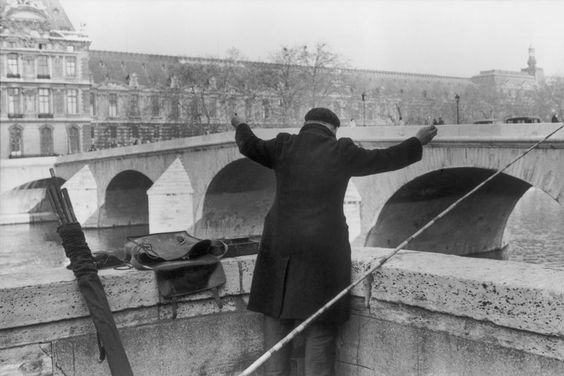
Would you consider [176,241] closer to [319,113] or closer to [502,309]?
[319,113]

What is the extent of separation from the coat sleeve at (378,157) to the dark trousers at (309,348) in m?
0.67

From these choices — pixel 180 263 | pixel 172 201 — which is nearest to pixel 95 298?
pixel 180 263

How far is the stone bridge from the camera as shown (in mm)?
12703

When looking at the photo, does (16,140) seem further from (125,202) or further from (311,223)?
(311,223)

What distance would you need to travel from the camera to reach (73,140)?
50.6 m

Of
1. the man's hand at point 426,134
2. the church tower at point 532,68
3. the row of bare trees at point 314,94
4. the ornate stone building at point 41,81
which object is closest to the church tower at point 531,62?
the church tower at point 532,68

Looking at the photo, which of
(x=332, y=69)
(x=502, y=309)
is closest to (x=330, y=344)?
(x=502, y=309)

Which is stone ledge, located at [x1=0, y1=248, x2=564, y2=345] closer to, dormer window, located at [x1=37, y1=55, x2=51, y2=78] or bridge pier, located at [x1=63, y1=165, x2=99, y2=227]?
bridge pier, located at [x1=63, y1=165, x2=99, y2=227]

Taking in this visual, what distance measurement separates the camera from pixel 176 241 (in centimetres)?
331

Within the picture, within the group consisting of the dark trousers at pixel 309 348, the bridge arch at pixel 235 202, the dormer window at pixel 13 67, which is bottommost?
the bridge arch at pixel 235 202

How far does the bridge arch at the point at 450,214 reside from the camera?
16.5 metres

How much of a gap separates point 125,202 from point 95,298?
95.1 ft

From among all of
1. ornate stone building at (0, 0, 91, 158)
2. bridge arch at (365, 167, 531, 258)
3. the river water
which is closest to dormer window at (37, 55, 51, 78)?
ornate stone building at (0, 0, 91, 158)

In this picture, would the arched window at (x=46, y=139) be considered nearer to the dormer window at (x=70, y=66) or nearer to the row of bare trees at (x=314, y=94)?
the dormer window at (x=70, y=66)
